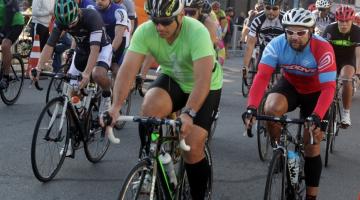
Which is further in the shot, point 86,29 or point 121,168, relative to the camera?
point 121,168

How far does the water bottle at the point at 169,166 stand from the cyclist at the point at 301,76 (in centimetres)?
79

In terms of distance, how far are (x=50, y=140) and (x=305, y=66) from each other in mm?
2517

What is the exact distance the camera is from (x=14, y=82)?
959 centimetres

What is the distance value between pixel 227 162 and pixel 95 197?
2125 mm

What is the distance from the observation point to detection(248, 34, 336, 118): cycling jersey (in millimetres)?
4824

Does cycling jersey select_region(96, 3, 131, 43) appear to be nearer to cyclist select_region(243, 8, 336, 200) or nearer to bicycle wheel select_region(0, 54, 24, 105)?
bicycle wheel select_region(0, 54, 24, 105)

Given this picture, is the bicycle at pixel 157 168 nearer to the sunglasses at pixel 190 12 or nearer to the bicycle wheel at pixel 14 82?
the sunglasses at pixel 190 12

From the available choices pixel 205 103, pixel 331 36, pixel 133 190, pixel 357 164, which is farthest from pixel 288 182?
pixel 331 36

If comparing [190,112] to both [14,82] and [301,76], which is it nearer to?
[301,76]

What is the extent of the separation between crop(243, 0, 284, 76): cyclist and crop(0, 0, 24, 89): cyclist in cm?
356

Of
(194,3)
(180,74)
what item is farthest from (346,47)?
(180,74)

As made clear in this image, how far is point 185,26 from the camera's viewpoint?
4.29 metres

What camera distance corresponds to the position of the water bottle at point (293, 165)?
4715 mm

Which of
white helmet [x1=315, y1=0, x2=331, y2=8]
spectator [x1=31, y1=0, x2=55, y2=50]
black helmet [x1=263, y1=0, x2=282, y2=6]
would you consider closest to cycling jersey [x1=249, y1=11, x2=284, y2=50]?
black helmet [x1=263, y1=0, x2=282, y2=6]
